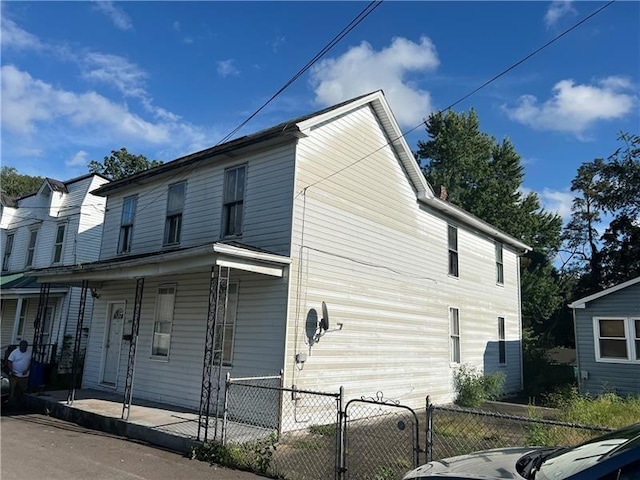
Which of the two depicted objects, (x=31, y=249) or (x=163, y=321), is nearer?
(x=163, y=321)

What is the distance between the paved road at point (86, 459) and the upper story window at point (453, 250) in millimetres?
10708

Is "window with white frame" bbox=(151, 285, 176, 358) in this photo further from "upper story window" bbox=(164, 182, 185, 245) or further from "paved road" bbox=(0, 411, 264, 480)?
"paved road" bbox=(0, 411, 264, 480)

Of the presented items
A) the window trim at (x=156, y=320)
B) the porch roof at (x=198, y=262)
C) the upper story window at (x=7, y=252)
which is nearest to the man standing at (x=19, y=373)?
the porch roof at (x=198, y=262)

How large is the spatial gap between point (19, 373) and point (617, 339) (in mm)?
17432

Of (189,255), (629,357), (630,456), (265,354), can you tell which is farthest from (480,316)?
(630,456)

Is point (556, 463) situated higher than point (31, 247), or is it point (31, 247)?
point (31, 247)

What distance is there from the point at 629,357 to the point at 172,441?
14.0 meters

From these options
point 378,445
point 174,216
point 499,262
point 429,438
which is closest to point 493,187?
point 499,262

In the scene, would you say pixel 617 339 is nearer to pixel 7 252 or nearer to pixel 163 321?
pixel 163 321

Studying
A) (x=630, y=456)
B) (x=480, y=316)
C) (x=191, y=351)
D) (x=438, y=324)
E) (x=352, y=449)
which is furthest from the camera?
(x=480, y=316)

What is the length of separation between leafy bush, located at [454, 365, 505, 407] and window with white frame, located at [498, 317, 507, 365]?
2194 millimetres

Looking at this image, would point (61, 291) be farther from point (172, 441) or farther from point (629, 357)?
point (629, 357)

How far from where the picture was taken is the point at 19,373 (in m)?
12.1

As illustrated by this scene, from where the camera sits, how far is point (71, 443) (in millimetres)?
8195
